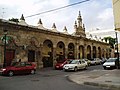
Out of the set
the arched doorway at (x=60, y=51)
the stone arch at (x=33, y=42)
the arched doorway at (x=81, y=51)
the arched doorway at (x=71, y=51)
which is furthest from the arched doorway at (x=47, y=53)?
the arched doorway at (x=81, y=51)

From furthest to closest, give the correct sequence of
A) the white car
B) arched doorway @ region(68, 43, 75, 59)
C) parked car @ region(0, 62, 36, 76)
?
arched doorway @ region(68, 43, 75, 59) < the white car < parked car @ region(0, 62, 36, 76)

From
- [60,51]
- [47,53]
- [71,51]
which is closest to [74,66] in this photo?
[47,53]

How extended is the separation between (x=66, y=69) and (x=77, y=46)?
15817 millimetres

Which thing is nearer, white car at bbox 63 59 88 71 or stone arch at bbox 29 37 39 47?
white car at bbox 63 59 88 71

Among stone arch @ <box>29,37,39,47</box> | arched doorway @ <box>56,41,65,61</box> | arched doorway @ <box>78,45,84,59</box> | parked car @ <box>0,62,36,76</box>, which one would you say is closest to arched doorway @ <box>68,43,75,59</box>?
arched doorway @ <box>56,41,65,61</box>

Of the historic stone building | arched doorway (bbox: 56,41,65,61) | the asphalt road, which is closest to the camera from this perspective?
the asphalt road

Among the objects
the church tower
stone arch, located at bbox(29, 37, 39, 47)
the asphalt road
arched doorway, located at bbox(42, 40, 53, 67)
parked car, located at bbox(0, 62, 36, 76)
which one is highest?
the church tower

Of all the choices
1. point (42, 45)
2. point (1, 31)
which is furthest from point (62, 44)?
point (1, 31)

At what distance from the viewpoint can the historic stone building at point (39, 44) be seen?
2725 centimetres

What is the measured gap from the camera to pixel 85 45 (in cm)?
4566

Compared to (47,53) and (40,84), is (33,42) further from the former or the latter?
(40,84)

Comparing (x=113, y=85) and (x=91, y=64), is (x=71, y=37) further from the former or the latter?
(x=113, y=85)

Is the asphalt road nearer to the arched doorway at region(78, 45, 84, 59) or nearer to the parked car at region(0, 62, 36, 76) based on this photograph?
the parked car at region(0, 62, 36, 76)

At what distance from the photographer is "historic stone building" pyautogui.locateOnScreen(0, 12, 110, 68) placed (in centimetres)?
2725
